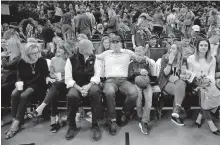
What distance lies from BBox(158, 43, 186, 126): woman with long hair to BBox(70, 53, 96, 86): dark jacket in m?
0.93

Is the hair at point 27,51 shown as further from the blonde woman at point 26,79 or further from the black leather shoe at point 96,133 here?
the black leather shoe at point 96,133

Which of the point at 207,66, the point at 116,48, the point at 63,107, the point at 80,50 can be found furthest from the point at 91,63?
the point at 207,66

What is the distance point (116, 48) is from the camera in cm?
310

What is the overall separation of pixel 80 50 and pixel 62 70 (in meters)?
0.43

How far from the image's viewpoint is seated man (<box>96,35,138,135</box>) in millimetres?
2783

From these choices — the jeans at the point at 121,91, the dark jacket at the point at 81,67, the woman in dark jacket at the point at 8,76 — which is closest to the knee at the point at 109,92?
the jeans at the point at 121,91

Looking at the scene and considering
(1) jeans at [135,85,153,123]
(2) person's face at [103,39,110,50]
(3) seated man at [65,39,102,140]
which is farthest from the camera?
(2) person's face at [103,39,110,50]

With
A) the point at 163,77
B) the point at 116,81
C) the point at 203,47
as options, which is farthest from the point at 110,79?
the point at 203,47

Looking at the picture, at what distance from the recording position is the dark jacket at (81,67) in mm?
2891

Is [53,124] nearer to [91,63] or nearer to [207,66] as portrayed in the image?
[91,63]

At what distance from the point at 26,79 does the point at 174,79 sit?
6.33 ft

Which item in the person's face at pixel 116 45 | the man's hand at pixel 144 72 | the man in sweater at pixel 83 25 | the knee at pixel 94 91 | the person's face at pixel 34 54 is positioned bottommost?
the knee at pixel 94 91

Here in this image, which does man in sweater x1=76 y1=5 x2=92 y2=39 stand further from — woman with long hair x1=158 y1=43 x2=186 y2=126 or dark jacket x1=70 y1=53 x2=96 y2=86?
woman with long hair x1=158 y1=43 x2=186 y2=126

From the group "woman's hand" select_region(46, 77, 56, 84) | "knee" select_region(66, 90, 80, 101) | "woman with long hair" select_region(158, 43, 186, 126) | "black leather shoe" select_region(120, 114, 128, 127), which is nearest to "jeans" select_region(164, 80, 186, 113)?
"woman with long hair" select_region(158, 43, 186, 126)
